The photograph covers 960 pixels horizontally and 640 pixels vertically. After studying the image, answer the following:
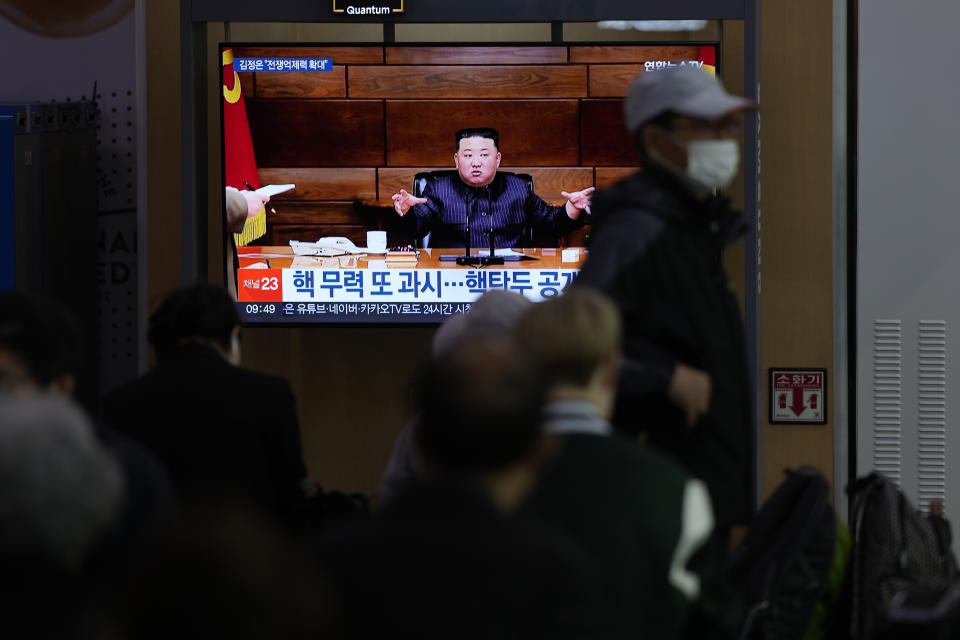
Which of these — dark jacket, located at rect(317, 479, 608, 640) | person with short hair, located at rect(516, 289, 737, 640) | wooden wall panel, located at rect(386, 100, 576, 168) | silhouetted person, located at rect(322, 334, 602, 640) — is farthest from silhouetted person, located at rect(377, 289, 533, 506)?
wooden wall panel, located at rect(386, 100, 576, 168)

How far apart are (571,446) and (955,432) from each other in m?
3.41

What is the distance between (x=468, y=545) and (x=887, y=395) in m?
3.84

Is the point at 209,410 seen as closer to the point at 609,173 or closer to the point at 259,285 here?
the point at 259,285

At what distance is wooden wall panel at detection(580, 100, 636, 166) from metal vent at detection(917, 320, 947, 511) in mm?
1273

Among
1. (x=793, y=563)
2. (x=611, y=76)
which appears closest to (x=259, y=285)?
(x=611, y=76)

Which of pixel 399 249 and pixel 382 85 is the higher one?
pixel 382 85

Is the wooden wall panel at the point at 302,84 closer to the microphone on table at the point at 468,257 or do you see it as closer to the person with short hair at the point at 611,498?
the microphone on table at the point at 468,257

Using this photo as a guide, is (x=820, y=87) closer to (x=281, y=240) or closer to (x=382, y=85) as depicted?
(x=382, y=85)

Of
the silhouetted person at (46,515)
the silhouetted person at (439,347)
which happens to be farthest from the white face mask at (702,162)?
the silhouetted person at (46,515)

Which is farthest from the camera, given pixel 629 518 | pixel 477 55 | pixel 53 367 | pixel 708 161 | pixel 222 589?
pixel 477 55

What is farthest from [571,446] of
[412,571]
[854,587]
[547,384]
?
[854,587]

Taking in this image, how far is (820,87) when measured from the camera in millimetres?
5078

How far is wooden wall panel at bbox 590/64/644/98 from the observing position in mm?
4895

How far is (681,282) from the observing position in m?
2.64
